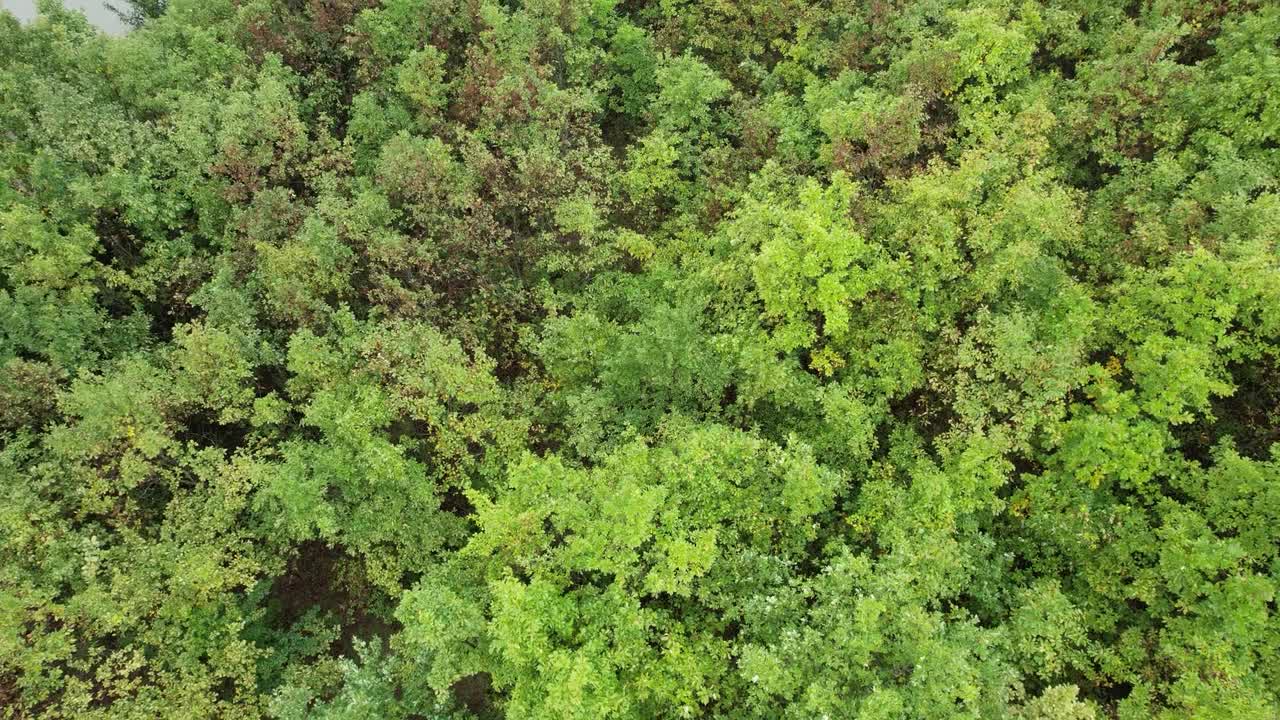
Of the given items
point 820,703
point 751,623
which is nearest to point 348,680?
point 751,623

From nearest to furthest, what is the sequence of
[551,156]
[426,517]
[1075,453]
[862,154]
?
[1075,453] → [426,517] → [862,154] → [551,156]

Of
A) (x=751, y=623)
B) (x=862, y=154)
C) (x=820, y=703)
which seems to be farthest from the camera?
(x=862, y=154)

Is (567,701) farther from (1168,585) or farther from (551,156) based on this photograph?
(551,156)

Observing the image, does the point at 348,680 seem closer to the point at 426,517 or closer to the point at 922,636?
the point at 426,517

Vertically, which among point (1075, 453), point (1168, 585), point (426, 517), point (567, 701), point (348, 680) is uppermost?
point (1075, 453)

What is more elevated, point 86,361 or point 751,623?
point 751,623

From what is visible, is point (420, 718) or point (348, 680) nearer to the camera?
point (348, 680)
